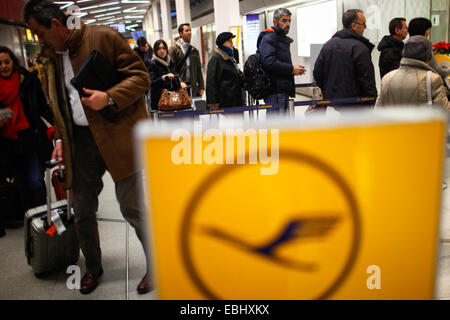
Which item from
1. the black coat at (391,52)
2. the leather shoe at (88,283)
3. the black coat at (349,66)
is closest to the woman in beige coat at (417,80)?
the black coat at (349,66)

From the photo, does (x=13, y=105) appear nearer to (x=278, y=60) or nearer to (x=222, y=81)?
(x=222, y=81)

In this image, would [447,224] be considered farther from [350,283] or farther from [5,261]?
[5,261]

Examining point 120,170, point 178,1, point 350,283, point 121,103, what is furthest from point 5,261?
point 178,1

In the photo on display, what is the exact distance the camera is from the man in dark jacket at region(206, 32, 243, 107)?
489cm

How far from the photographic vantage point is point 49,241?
298 cm

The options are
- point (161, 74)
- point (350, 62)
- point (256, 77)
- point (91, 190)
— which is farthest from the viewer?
A: point (161, 74)

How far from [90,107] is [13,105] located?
2.14m

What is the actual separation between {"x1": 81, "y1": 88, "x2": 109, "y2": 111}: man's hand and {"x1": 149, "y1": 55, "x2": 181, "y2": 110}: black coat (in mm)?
4534

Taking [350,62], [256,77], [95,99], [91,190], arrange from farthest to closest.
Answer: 1. [256,77]
2. [350,62]
3. [91,190]
4. [95,99]

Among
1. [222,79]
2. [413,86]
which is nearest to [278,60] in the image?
[222,79]

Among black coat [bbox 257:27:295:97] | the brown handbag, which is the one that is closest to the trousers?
black coat [bbox 257:27:295:97]

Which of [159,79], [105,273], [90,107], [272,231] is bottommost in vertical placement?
[105,273]

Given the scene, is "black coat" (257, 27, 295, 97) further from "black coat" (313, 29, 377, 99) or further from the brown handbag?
the brown handbag
